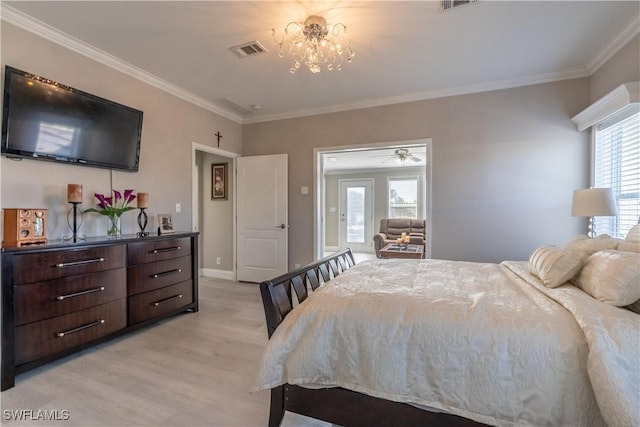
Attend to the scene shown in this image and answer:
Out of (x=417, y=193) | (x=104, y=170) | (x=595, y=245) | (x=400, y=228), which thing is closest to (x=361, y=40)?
(x=595, y=245)

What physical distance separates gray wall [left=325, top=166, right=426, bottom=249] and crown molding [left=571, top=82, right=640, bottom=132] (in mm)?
4644

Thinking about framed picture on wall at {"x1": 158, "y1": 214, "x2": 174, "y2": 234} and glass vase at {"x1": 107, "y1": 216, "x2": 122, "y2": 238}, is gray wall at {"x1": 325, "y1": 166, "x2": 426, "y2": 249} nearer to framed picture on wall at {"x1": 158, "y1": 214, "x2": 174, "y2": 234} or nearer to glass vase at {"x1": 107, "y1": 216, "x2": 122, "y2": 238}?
framed picture on wall at {"x1": 158, "y1": 214, "x2": 174, "y2": 234}

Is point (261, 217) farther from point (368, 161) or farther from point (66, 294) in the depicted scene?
point (368, 161)

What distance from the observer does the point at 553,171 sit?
334 centimetres

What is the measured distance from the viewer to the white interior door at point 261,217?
4.61m

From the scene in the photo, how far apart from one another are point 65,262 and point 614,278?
11.0 feet

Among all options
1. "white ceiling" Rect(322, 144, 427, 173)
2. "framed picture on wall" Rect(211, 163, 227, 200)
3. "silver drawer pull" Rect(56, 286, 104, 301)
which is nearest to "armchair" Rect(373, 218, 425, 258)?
"white ceiling" Rect(322, 144, 427, 173)

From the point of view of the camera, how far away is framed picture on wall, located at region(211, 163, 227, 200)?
16.9 feet

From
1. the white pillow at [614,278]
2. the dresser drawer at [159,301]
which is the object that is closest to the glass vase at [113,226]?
the dresser drawer at [159,301]

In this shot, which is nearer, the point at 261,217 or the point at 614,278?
the point at 614,278

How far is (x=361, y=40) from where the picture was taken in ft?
8.62

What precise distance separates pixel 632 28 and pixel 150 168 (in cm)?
472

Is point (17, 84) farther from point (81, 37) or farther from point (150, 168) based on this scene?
point (150, 168)

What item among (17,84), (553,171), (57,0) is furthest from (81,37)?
(553,171)
